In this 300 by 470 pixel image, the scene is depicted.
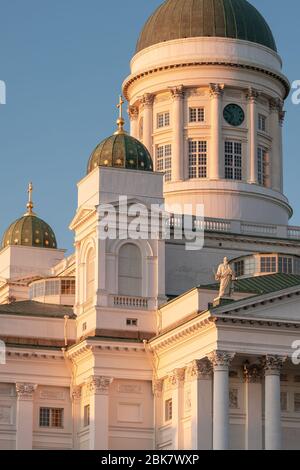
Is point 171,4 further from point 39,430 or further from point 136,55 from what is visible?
point 39,430

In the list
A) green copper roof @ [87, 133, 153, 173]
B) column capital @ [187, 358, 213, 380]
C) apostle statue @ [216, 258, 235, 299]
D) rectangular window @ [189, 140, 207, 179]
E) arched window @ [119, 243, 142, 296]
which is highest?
rectangular window @ [189, 140, 207, 179]

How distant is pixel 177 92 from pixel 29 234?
13489mm

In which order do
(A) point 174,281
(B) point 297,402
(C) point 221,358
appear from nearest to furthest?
(C) point 221,358 < (B) point 297,402 < (A) point 174,281

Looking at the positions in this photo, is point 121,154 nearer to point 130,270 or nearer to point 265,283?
point 130,270

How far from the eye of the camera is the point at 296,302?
82.4 m

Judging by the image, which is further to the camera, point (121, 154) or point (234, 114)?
point (234, 114)

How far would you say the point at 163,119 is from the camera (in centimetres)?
10225

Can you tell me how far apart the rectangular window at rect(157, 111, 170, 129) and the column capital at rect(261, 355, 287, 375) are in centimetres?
2370

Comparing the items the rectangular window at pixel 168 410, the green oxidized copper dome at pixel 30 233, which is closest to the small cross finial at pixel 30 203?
the green oxidized copper dome at pixel 30 233

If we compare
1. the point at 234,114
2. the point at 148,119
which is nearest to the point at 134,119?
the point at 148,119

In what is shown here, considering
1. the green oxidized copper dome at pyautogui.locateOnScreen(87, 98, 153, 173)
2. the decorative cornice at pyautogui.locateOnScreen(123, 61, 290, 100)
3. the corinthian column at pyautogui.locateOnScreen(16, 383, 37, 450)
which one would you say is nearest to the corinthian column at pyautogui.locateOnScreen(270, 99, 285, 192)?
the decorative cornice at pyautogui.locateOnScreen(123, 61, 290, 100)

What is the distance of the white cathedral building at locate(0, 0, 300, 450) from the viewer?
82.2 metres

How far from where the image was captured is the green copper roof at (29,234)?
10762cm

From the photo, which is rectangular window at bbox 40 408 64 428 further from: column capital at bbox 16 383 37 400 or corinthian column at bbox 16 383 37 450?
column capital at bbox 16 383 37 400
